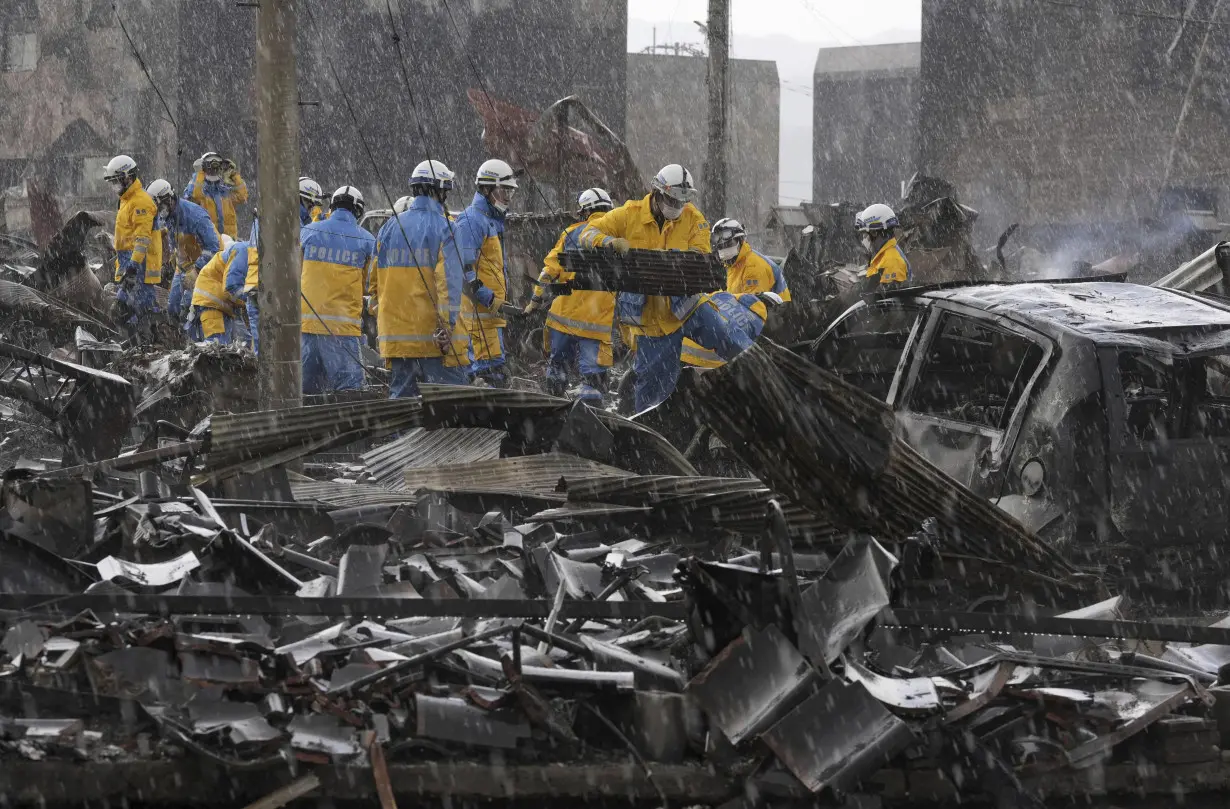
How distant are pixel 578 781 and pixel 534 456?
3.04 meters

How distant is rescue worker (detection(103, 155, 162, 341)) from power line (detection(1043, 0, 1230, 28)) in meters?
22.0

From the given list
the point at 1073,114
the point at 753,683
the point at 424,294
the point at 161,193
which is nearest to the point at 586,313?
the point at 424,294

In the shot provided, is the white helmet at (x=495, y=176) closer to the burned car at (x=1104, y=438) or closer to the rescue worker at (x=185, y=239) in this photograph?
the burned car at (x=1104, y=438)

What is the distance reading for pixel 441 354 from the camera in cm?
960

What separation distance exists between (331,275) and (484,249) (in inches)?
43.7

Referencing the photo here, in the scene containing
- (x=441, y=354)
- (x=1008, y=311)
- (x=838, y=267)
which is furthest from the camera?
(x=838, y=267)

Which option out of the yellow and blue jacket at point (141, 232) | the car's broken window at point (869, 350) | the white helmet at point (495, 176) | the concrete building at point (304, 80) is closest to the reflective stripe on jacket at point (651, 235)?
the white helmet at point (495, 176)

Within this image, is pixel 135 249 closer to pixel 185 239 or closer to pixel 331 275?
pixel 185 239

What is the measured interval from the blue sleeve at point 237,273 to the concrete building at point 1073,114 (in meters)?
21.2

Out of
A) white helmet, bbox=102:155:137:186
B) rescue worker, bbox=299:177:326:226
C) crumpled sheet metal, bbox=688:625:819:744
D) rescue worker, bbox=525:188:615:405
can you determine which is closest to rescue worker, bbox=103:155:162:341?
white helmet, bbox=102:155:137:186

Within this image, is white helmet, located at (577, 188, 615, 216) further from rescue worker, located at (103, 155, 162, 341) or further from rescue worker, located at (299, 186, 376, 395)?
rescue worker, located at (103, 155, 162, 341)

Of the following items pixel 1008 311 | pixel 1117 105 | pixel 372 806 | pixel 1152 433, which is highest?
pixel 1117 105

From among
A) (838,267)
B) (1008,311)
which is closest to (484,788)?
(1008,311)

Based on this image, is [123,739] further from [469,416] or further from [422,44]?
[422,44]
